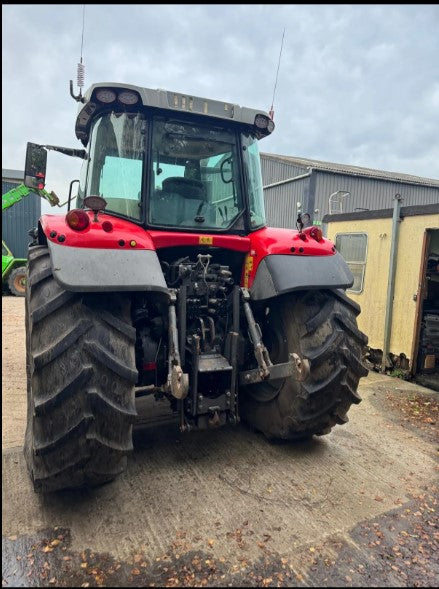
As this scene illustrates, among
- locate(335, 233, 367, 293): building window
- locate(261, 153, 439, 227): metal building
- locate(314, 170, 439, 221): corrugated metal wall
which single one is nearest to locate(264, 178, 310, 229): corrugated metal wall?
locate(261, 153, 439, 227): metal building

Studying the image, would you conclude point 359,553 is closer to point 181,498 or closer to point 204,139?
point 181,498

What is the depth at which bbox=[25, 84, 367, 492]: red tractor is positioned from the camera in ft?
7.04

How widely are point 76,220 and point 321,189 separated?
1307 centimetres

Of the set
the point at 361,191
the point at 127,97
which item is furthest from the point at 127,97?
the point at 361,191

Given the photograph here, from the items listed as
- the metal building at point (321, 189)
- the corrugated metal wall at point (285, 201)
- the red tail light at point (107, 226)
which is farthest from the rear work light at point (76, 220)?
the corrugated metal wall at point (285, 201)

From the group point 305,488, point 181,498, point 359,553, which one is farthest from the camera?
point 305,488

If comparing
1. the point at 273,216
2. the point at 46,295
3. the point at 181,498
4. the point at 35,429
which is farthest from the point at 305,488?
the point at 273,216

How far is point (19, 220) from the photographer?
1539cm

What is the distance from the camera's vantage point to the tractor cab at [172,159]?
2.75 m

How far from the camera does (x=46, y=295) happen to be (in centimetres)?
224

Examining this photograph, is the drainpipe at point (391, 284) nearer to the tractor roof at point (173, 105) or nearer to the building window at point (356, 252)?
the building window at point (356, 252)

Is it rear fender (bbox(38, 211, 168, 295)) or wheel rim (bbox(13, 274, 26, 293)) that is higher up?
rear fender (bbox(38, 211, 168, 295))

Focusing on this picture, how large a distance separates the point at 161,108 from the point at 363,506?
2798mm

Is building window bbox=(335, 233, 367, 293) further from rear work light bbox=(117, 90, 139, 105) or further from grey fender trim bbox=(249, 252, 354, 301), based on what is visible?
rear work light bbox=(117, 90, 139, 105)
